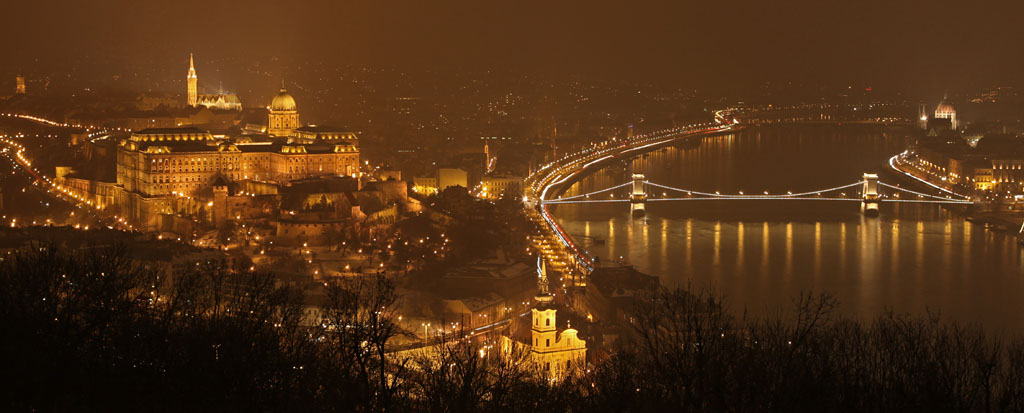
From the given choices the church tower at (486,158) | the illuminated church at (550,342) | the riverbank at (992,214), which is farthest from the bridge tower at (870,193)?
the illuminated church at (550,342)

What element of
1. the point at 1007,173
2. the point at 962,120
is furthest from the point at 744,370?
the point at 962,120

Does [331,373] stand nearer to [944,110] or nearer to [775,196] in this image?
[775,196]

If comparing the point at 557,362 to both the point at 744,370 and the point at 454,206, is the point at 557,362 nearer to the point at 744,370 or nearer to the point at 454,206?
the point at 744,370

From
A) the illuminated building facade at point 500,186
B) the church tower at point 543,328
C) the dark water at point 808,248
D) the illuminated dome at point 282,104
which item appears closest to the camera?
the church tower at point 543,328

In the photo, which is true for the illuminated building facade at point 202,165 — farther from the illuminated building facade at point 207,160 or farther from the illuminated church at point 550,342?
the illuminated church at point 550,342

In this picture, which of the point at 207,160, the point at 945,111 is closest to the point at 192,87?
the point at 207,160
